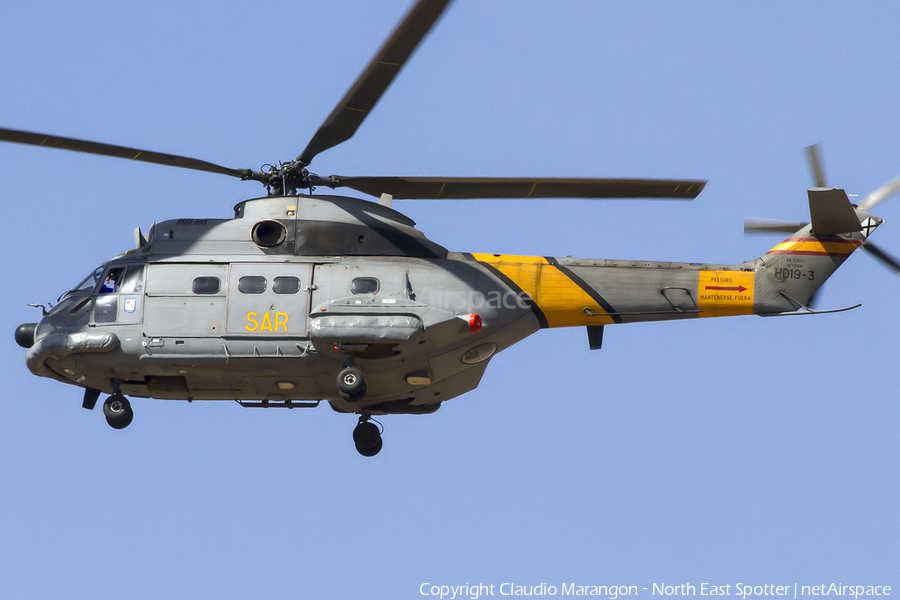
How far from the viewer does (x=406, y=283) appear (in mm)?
20297

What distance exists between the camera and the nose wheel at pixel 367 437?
856 inches

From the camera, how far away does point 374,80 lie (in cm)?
1803

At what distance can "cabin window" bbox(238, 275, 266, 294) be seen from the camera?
66.5ft

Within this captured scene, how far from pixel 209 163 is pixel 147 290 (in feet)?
7.31

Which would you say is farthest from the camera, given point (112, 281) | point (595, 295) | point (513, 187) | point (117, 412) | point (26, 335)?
point (26, 335)

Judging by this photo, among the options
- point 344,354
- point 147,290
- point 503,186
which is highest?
point 503,186

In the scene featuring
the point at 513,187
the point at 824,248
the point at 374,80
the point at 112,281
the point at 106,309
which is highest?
the point at 374,80

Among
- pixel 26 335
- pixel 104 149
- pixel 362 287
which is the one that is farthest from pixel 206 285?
pixel 26 335

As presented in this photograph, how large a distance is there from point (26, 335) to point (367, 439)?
5.89 meters

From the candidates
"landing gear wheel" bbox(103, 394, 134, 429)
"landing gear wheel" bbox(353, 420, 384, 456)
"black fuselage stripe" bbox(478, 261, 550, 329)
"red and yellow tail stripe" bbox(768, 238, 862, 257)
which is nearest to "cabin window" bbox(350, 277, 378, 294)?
"black fuselage stripe" bbox(478, 261, 550, 329)

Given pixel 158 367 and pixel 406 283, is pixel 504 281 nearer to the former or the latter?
pixel 406 283


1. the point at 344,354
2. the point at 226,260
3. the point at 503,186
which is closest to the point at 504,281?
the point at 503,186

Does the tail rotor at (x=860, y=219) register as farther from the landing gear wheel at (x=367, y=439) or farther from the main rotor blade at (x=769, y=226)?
the landing gear wheel at (x=367, y=439)

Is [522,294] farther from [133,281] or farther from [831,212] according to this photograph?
[133,281]
